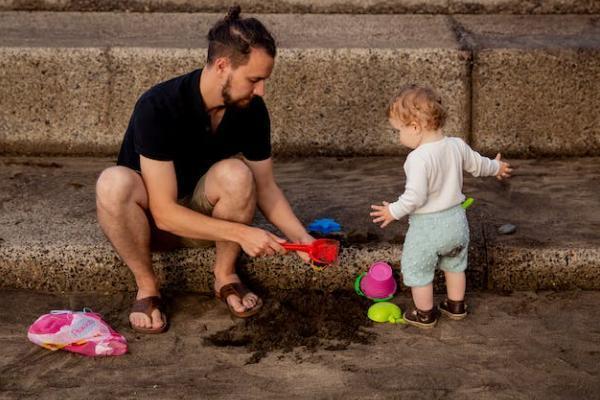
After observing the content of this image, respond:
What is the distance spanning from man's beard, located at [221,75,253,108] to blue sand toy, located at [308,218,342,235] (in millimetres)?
689

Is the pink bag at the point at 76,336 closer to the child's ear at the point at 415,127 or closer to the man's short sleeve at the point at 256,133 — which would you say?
the man's short sleeve at the point at 256,133

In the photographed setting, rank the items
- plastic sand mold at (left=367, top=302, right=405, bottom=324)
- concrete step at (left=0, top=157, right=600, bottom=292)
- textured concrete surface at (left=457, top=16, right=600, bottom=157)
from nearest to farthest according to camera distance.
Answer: plastic sand mold at (left=367, top=302, right=405, bottom=324) < concrete step at (left=0, top=157, right=600, bottom=292) < textured concrete surface at (left=457, top=16, right=600, bottom=157)

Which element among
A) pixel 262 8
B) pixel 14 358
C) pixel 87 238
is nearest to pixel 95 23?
pixel 262 8

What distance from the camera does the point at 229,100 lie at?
3398mm

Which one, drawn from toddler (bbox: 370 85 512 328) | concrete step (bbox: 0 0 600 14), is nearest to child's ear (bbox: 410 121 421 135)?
toddler (bbox: 370 85 512 328)

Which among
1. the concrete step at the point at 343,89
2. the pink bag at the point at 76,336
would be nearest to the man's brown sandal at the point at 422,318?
the pink bag at the point at 76,336

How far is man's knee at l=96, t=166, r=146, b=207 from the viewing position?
11.3 ft

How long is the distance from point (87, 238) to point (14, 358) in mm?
720

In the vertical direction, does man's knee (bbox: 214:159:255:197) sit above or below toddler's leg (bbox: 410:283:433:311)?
above

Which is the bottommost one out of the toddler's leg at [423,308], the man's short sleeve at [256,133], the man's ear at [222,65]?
the toddler's leg at [423,308]

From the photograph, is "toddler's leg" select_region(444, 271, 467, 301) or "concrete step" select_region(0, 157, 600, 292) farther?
"concrete step" select_region(0, 157, 600, 292)

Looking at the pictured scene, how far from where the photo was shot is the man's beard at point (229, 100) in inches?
132

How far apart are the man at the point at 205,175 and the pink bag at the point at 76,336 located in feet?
0.58

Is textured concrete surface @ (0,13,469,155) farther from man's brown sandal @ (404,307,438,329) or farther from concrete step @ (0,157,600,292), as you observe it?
man's brown sandal @ (404,307,438,329)
